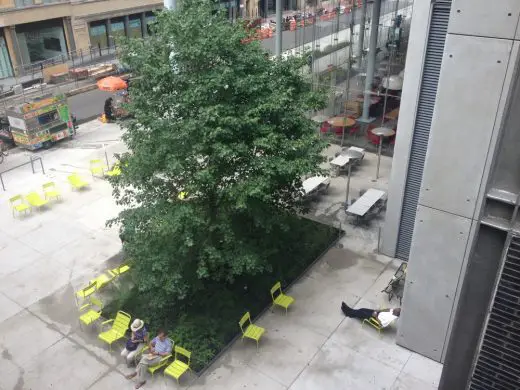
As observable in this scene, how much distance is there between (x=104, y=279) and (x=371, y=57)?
1396cm

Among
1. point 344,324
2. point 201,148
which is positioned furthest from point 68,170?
point 344,324

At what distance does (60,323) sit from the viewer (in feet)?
38.6

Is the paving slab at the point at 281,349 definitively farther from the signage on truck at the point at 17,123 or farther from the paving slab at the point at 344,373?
the signage on truck at the point at 17,123

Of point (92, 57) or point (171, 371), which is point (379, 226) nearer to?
point (171, 371)

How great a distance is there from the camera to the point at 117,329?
1105cm

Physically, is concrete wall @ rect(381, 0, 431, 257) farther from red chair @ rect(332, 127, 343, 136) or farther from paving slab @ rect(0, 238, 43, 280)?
paving slab @ rect(0, 238, 43, 280)

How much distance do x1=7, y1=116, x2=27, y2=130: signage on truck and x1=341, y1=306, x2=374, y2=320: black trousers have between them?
16261 millimetres

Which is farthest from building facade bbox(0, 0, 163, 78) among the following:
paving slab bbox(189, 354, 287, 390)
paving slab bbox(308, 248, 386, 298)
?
paving slab bbox(189, 354, 287, 390)

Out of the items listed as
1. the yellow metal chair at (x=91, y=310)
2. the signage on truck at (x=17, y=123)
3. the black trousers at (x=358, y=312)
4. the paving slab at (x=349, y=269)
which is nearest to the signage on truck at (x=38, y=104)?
the signage on truck at (x=17, y=123)

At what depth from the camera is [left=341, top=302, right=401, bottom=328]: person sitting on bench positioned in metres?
10.9

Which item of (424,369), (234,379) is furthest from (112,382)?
(424,369)

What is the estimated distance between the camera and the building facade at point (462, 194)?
16.9 feet

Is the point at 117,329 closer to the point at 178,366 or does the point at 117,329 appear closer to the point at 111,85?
the point at 178,366

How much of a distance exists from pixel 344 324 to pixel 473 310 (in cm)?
604
